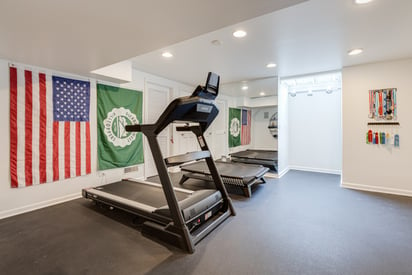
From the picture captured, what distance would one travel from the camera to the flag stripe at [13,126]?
2.74 metres

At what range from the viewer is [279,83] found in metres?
4.87

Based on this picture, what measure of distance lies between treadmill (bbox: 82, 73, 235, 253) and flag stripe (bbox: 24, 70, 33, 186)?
0.89m

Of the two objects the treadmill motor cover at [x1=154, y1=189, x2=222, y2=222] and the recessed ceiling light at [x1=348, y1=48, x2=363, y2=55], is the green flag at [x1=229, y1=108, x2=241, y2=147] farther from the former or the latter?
the treadmill motor cover at [x1=154, y1=189, x2=222, y2=222]

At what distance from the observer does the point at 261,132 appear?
635 centimetres

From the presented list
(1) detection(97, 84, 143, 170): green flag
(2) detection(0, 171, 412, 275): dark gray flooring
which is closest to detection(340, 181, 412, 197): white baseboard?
(2) detection(0, 171, 412, 275): dark gray flooring

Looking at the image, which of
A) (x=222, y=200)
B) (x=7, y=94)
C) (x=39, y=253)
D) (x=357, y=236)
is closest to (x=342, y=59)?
(x=357, y=236)

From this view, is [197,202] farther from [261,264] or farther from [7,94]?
[7,94]

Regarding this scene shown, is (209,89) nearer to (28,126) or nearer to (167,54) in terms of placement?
(167,54)

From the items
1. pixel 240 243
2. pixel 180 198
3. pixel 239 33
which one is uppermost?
pixel 239 33

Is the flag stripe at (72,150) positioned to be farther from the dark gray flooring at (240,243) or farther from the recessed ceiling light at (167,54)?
the recessed ceiling light at (167,54)

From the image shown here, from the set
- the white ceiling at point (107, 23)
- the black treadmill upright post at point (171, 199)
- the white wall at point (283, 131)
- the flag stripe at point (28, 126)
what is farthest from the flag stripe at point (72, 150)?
the white wall at point (283, 131)

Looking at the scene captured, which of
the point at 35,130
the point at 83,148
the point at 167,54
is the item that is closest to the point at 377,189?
the point at 167,54

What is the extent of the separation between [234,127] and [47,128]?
4957mm

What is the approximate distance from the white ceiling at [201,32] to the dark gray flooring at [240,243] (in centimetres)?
222
